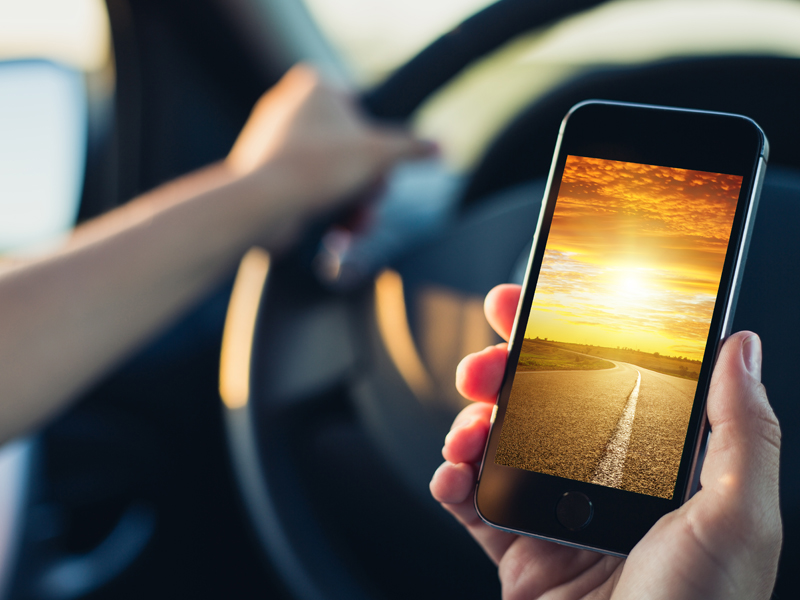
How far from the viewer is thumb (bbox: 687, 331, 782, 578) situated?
1.38ft

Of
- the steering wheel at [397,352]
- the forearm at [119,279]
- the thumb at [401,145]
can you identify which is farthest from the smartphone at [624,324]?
the forearm at [119,279]

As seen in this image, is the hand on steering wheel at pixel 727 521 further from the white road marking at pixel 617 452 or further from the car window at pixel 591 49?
the car window at pixel 591 49

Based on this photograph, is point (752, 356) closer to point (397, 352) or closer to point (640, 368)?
point (640, 368)

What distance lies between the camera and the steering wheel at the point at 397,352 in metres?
0.67

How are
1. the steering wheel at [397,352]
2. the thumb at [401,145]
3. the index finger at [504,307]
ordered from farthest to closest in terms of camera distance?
1. the thumb at [401,145]
2. the steering wheel at [397,352]
3. the index finger at [504,307]

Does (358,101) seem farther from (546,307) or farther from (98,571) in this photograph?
(98,571)

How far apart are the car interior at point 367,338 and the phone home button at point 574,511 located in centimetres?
18

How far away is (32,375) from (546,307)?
585mm

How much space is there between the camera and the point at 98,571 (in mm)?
1053

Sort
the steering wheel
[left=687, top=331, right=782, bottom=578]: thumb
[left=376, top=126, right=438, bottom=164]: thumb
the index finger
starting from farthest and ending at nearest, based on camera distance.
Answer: [left=376, top=126, right=438, bottom=164]: thumb < the steering wheel < the index finger < [left=687, top=331, right=782, bottom=578]: thumb

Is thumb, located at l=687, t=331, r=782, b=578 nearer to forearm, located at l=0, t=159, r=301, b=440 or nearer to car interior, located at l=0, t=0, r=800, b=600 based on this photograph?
car interior, located at l=0, t=0, r=800, b=600

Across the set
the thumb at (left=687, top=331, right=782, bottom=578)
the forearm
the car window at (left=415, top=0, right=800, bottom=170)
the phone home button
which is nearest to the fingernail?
the thumb at (left=687, top=331, right=782, bottom=578)

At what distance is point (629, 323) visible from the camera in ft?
1.49

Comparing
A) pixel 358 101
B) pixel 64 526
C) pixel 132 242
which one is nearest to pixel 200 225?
pixel 132 242
